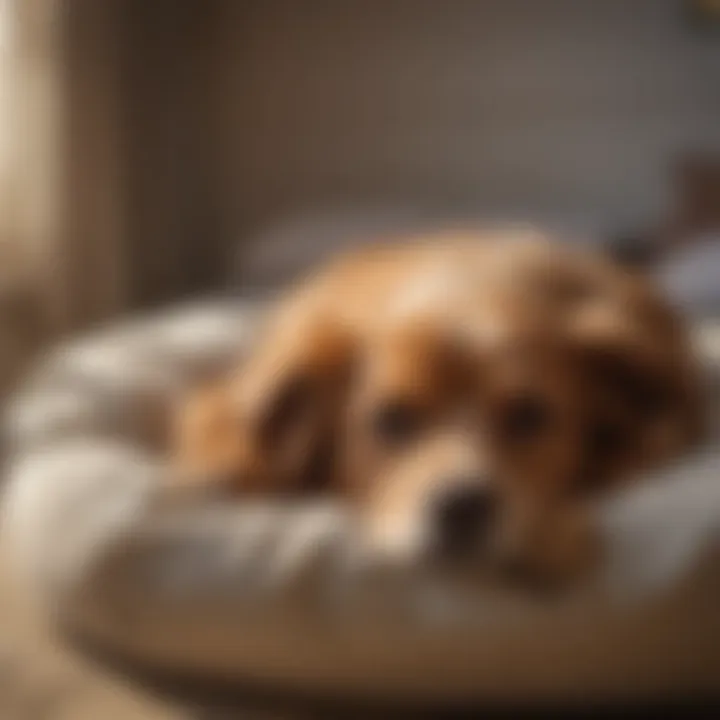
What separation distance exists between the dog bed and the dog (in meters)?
0.05

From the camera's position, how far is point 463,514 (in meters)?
1.06

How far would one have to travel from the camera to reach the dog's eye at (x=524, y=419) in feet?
4.02

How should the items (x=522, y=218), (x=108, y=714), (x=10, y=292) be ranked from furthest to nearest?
(x=522, y=218) → (x=10, y=292) → (x=108, y=714)

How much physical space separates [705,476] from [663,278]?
3.94ft

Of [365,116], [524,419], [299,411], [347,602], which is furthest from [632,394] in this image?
[365,116]

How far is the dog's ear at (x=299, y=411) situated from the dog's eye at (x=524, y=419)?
0.18m

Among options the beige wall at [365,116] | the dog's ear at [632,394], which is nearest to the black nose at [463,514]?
the dog's ear at [632,394]

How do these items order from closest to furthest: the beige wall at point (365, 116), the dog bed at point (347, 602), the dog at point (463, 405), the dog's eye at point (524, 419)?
the dog bed at point (347, 602) → the dog at point (463, 405) → the dog's eye at point (524, 419) → the beige wall at point (365, 116)

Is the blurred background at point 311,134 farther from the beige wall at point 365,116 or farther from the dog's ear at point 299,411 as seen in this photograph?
the dog's ear at point 299,411

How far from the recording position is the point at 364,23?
122 inches

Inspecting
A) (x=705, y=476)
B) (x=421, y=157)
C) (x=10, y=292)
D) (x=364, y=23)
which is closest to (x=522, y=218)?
(x=421, y=157)

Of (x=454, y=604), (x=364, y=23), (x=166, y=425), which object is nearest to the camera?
(x=454, y=604)

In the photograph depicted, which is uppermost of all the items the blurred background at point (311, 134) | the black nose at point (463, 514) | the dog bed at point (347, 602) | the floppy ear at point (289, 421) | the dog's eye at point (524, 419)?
the blurred background at point (311, 134)

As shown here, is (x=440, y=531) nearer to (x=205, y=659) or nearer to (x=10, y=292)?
(x=205, y=659)
